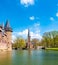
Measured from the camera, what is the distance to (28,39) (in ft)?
464

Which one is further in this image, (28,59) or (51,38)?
(51,38)

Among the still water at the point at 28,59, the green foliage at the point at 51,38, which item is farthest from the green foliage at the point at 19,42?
the still water at the point at 28,59

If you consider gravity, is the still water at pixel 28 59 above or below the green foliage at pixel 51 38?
below

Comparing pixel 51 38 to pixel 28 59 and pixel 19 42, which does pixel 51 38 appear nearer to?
pixel 19 42

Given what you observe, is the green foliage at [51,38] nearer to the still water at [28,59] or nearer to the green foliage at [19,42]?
the green foliage at [19,42]

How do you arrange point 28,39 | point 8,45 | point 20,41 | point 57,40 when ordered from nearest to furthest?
1. point 8,45
2. point 57,40
3. point 20,41
4. point 28,39

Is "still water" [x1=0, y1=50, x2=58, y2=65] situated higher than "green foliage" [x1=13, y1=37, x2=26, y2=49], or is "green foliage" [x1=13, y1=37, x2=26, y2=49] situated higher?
"green foliage" [x1=13, y1=37, x2=26, y2=49]

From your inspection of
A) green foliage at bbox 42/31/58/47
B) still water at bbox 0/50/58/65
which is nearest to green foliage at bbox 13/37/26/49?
green foliage at bbox 42/31/58/47

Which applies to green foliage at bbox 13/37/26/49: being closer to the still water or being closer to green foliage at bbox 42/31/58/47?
green foliage at bbox 42/31/58/47

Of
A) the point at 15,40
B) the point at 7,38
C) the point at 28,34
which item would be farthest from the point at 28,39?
the point at 7,38

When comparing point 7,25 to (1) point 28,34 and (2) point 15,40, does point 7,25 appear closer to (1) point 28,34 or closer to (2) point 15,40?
(2) point 15,40

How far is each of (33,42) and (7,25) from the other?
59870 millimetres

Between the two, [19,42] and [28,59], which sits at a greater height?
[19,42]

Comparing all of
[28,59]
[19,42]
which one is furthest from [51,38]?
[28,59]
